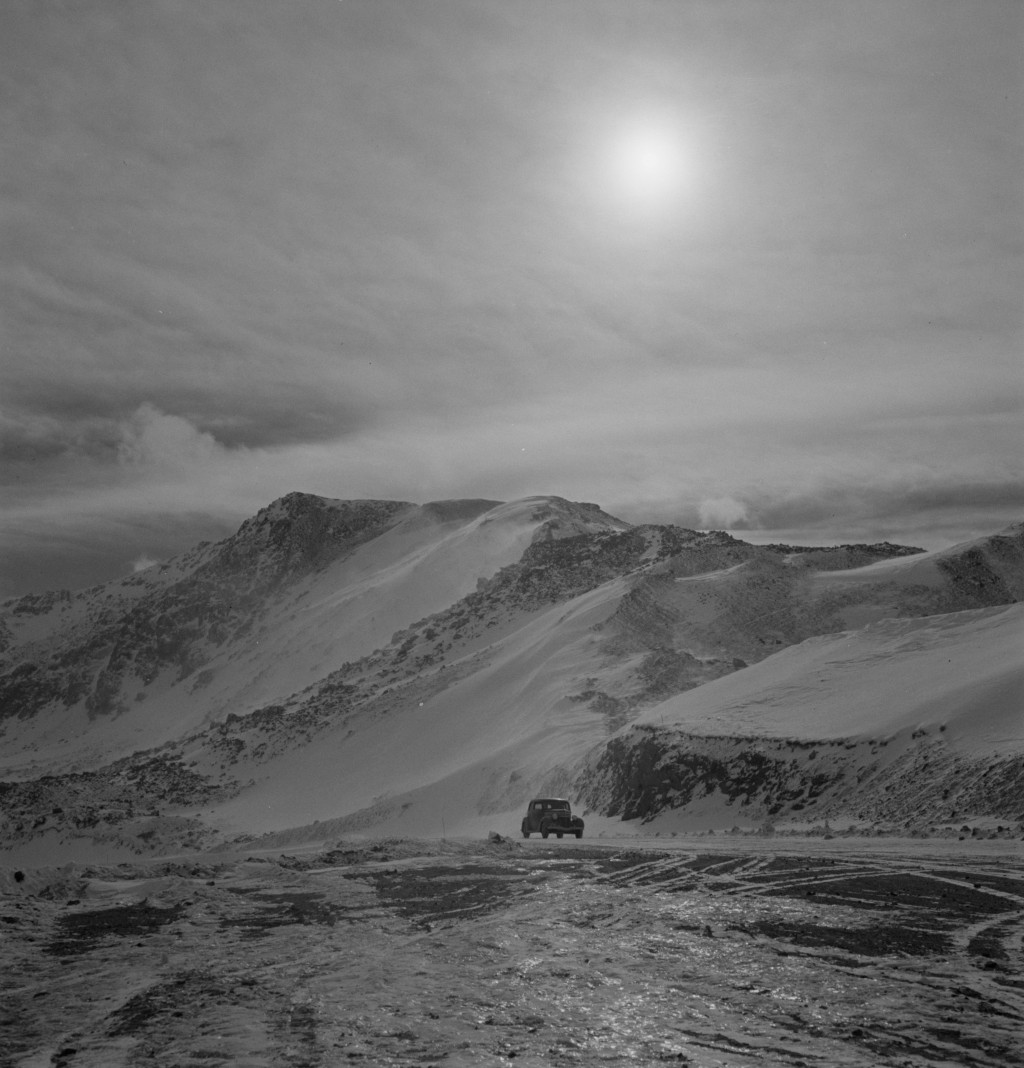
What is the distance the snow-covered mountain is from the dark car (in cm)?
→ 610

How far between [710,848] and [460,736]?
4617 cm

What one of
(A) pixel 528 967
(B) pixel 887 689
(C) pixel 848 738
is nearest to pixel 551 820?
(C) pixel 848 738

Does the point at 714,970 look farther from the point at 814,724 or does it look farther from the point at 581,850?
the point at 814,724

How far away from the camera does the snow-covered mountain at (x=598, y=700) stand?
38.6 m

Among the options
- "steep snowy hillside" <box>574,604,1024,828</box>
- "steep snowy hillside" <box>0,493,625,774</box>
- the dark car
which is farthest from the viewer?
"steep snowy hillside" <box>0,493,625,774</box>

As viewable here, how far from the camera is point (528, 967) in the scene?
11.1 m

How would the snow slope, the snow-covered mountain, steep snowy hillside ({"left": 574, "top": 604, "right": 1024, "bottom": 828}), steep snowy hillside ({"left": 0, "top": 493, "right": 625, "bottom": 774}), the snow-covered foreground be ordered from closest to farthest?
the snow-covered foreground → steep snowy hillside ({"left": 574, "top": 604, "right": 1024, "bottom": 828}) → the snow slope → the snow-covered mountain → steep snowy hillside ({"left": 0, "top": 493, "right": 625, "bottom": 774})

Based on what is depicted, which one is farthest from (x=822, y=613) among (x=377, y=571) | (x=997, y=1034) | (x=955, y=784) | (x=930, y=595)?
(x=377, y=571)

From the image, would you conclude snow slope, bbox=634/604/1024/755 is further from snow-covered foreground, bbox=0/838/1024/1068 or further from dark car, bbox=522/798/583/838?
snow-covered foreground, bbox=0/838/1024/1068

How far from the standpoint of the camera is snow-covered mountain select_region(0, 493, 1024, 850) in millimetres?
38594

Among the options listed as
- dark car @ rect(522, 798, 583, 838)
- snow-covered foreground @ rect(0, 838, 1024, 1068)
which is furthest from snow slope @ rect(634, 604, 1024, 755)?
snow-covered foreground @ rect(0, 838, 1024, 1068)

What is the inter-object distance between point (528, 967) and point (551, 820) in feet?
82.0

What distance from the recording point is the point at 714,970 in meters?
10.6

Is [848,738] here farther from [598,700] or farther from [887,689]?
[598,700]
